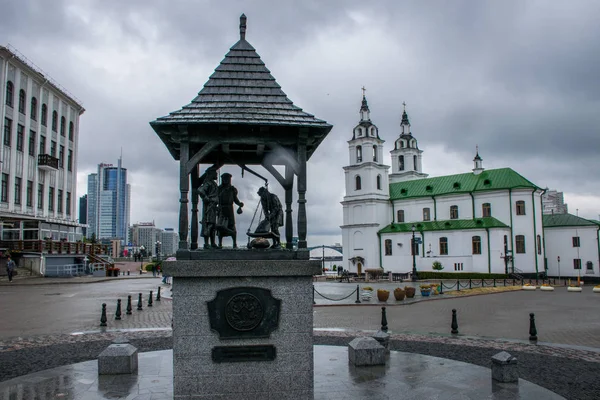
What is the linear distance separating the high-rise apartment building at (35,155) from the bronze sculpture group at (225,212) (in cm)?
4094

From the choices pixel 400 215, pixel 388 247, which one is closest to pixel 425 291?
pixel 388 247

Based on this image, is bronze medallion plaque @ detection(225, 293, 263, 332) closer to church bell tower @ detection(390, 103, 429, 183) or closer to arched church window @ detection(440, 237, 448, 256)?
arched church window @ detection(440, 237, 448, 256)

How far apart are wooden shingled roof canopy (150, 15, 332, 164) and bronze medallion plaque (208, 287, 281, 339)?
2.51m

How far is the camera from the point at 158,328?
16750 mm

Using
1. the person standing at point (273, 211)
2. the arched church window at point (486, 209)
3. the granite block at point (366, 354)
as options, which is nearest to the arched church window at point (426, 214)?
the arched church window at point (486, 209)

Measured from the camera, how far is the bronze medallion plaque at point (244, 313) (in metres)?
7.53

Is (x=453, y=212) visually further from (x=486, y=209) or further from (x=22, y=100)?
(x=22, y=100)

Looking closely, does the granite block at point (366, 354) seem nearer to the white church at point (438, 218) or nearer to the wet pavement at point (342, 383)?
the wet pavement at point (342, 383)

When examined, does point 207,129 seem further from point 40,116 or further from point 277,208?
point 40,116

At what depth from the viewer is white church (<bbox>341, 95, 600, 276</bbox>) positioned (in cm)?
5925

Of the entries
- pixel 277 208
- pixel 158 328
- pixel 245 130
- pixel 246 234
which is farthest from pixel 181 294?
pixel 158 328

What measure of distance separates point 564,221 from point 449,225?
15.1m

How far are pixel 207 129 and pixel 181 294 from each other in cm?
279

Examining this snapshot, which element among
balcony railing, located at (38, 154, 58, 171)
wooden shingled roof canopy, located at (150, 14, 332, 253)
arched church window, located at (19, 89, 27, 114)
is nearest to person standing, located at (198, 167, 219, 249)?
wooden shingled roof canopy, located at (150, 14, 332, 253)
